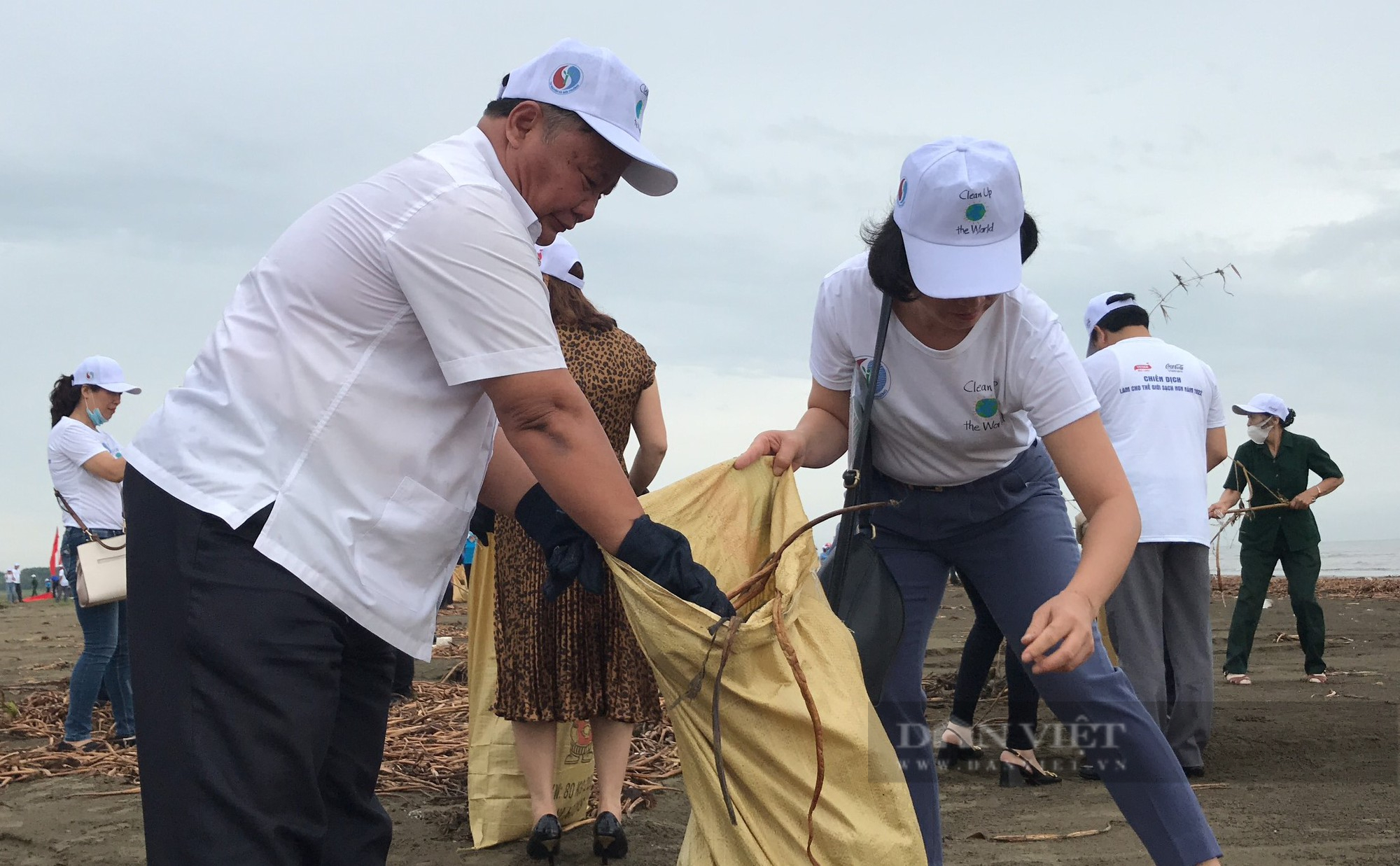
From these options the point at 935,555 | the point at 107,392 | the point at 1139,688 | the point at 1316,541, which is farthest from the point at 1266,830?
the point at 107,392

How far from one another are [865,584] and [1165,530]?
2640 mm

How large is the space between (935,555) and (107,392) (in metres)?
5.16

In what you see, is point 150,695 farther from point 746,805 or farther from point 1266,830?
point 1266,830

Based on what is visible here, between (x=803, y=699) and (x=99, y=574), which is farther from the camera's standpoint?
(x=99, y=574)

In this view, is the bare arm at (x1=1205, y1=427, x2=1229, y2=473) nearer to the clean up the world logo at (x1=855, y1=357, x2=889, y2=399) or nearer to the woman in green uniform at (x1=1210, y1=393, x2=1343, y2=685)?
the woman in green uniform at (x1=1210, y1=393, x2=1343, y2=685)

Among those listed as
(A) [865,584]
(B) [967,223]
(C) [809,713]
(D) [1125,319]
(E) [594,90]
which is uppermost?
(D) [1125,319]

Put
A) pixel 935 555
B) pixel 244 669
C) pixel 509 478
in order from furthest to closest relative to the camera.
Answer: pixel 935 555
pixel 509 478
pixel 244 669

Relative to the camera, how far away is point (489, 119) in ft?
7.19

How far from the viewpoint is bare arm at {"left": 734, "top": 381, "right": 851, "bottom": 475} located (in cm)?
286

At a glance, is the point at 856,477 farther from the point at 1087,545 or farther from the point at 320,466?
the point at 320,466

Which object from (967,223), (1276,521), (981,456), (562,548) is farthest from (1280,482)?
(562,548)

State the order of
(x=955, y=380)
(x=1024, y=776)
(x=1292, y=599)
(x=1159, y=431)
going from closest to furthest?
(x=955, y=380) → (x=1024, y=776) → (x=1159, y=431) → (x=1292, y=599)

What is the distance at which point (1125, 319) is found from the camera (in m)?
5.36

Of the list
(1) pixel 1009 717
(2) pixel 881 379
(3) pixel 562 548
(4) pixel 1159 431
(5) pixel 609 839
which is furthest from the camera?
(4) pixel 1159 431
